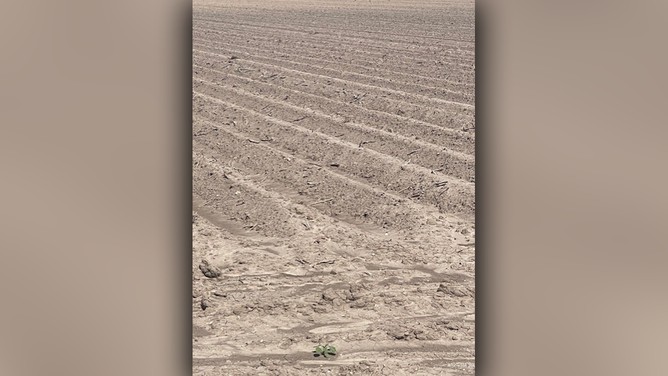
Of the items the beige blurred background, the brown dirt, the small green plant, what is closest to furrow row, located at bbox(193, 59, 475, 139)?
the brown dirt

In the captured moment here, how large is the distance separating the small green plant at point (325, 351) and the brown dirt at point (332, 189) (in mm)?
21

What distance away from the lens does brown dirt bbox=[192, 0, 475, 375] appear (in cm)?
280

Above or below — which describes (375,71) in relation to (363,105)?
above

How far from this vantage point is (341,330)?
2830 mm

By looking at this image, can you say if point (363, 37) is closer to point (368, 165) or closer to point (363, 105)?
point (363, 105)

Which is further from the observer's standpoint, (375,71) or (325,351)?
(375,71)

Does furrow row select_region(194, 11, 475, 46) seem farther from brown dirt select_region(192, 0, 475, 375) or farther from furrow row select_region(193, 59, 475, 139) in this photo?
furrow row select_region(193, 59, 475, 139)

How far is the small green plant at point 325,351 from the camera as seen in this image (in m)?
2.81

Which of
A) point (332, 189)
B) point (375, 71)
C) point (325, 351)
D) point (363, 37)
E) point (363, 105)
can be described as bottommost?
point (325, 351)
